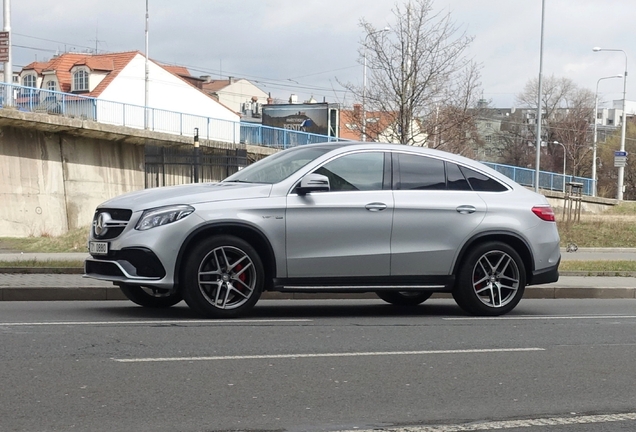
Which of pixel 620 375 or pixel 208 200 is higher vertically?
pixel 208 200

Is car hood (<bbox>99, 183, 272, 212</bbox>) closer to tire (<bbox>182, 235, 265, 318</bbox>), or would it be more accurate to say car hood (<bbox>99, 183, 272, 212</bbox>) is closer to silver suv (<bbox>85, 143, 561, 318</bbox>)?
silver suv (<bbox>85, 143, 561, 318</bbox>)

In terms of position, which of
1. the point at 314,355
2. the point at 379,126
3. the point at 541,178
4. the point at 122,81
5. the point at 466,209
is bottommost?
the point at 541,178

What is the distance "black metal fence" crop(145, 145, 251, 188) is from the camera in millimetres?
35781

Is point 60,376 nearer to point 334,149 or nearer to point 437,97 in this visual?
point 334,149

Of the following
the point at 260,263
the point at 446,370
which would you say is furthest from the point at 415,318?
the point at 446,370

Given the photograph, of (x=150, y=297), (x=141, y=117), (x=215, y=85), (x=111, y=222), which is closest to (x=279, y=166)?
(x=111, y=222)

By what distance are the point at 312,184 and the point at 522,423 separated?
4.46 meters

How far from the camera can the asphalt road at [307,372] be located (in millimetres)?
5469

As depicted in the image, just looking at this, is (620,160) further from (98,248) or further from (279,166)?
(98,248)

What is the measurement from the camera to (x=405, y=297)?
1180cm

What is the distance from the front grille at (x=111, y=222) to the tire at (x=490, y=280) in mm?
3533

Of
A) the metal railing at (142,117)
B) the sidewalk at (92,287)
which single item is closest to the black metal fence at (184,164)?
the metal railing at (142,117)

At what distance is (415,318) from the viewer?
10336 mm

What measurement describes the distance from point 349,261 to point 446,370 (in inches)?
113
